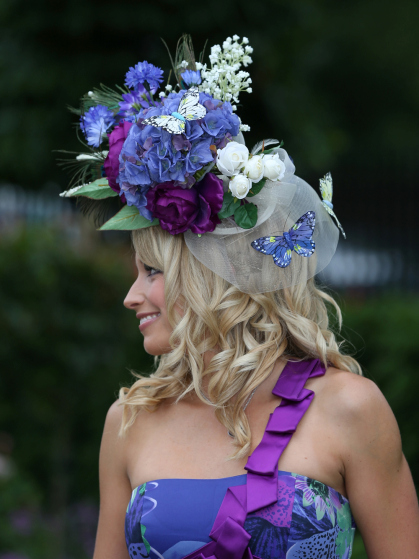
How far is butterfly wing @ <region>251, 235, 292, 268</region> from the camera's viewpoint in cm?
210

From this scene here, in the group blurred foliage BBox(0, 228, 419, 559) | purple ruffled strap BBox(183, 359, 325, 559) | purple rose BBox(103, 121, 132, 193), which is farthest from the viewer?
blurred foliage BBox(0, 228, 419, 559)

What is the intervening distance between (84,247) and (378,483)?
13.8 ft

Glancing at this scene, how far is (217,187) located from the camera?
209cm

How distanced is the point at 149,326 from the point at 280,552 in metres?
0.80

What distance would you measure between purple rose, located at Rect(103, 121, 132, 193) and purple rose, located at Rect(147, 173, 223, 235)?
0.15 metres

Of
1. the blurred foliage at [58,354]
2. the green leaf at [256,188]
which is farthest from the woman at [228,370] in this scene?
the blurred foliage at [58,354]

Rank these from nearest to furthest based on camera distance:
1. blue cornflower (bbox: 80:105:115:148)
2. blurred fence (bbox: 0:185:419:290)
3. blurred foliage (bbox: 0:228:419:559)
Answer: blue cornflower (bbox: 80:105:115:148), blurred foliage (bbox: 0:228:419:559), blurred fence (bbox: 0:185:419:290)

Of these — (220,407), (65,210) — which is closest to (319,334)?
(220,407)

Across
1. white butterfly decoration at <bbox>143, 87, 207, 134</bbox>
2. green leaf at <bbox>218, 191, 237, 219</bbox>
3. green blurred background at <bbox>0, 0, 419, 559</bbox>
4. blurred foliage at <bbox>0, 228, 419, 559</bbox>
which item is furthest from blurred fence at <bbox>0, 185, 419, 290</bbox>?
white butterfly decoration at <bbox>143, 87, 207, 134</bbox>

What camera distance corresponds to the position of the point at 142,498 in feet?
6.67

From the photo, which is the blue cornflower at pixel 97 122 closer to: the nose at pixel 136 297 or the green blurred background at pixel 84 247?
the nose at pixel 136 297

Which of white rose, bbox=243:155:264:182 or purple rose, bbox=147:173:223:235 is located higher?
white rose, bbox=243:155:264:182

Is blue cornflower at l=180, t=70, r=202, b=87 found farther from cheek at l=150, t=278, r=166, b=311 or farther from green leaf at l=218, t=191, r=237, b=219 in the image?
cheek at l=150, t=278, r=166, b=311

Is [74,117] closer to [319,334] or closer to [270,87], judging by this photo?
Result: [270,87]
